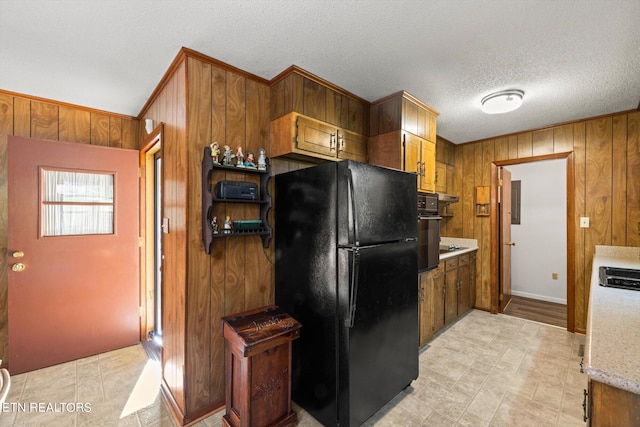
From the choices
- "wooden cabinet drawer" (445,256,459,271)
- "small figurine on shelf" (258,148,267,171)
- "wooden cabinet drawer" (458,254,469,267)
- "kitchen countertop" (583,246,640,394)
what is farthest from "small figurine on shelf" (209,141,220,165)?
"wooden cabinet drawer" (458,254,469,267)

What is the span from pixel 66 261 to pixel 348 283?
2.64 m

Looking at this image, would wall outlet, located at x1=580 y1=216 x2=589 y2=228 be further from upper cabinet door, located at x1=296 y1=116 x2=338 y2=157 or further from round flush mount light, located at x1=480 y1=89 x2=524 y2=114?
upper cabinet door, located at x1=296 y1=116 x2=338 y2=157

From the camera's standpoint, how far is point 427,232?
108 inches

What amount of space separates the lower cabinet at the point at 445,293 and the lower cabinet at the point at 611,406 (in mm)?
1782

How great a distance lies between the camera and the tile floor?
1861mm

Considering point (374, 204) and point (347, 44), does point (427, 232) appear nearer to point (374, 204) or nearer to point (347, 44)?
point (374, 204)

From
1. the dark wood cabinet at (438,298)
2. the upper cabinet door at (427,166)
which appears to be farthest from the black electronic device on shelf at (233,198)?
the dark wood cabinet at (438,298)

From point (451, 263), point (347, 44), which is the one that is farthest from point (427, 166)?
point (347, 44)

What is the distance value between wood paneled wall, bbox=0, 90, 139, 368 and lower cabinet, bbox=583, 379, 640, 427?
3.86 m

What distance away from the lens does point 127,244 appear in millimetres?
2820

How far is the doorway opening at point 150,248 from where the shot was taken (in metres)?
2.96

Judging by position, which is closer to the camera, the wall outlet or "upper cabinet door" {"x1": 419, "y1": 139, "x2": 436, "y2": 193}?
"upper cabinet door" {"x1": 419, "y1": 139, "x2": 436, "y2": 193}

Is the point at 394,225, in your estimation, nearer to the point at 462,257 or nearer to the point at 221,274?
the point at 221,274

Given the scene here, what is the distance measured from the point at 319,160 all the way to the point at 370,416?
74.1 inches
